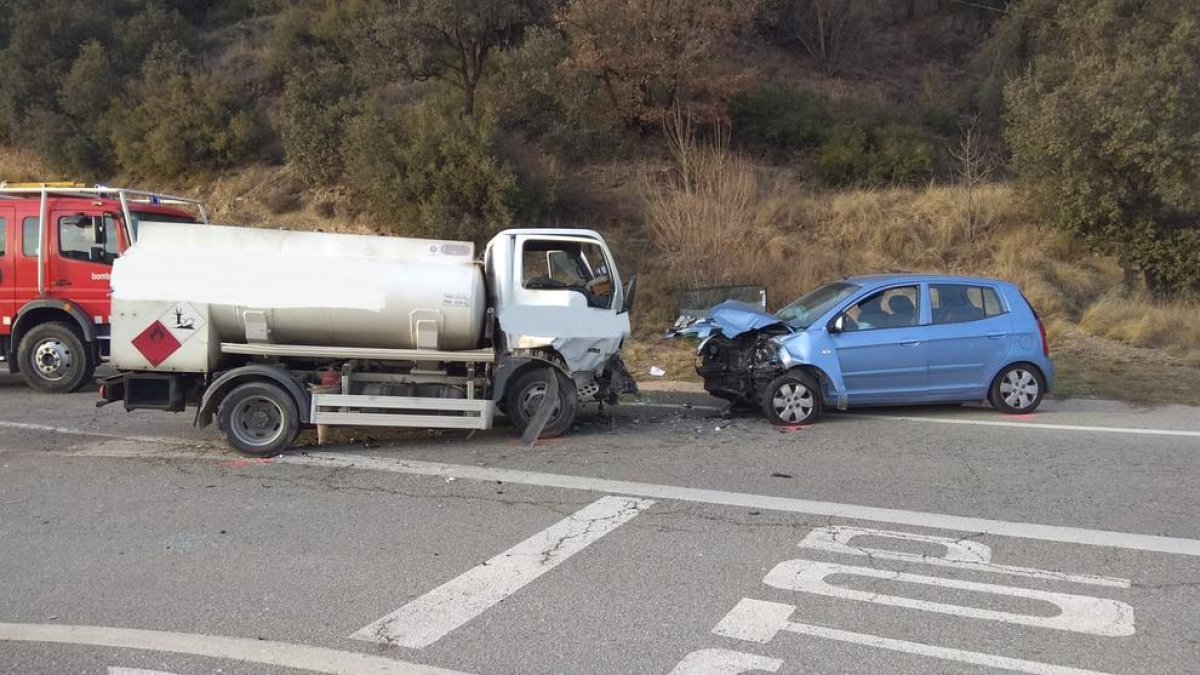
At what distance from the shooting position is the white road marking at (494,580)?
458 cm

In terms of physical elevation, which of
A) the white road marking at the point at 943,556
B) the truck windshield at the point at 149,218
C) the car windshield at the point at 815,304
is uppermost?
the truck windshield at the point at 149,218

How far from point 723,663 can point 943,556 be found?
2221 millimetres

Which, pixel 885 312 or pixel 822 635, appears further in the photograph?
pixel 885 312

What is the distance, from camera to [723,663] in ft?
13.8

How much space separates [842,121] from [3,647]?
26.1 meters

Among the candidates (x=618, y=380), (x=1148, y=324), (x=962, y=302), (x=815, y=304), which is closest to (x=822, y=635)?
(x=618, y=380)

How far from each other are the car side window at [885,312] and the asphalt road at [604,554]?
1460 millimetres

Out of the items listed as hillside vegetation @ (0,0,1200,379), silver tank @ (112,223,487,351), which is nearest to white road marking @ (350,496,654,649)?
silver tank @ (112,223,487,351)

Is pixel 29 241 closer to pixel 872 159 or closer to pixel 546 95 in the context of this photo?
pixel 546 95

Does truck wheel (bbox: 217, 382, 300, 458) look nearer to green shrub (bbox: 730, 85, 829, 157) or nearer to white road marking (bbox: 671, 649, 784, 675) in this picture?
white road marking (bbox: 671, 649, 784, 675)

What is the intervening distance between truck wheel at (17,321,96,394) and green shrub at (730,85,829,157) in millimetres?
19267

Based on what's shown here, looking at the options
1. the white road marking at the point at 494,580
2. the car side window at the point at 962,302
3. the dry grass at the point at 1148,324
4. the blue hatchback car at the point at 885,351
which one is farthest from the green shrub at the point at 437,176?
the white road marking at the point at 494,580

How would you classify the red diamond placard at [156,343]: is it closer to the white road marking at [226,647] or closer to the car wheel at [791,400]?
the white road marking at [226,647]

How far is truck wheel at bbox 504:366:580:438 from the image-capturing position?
360 inches
